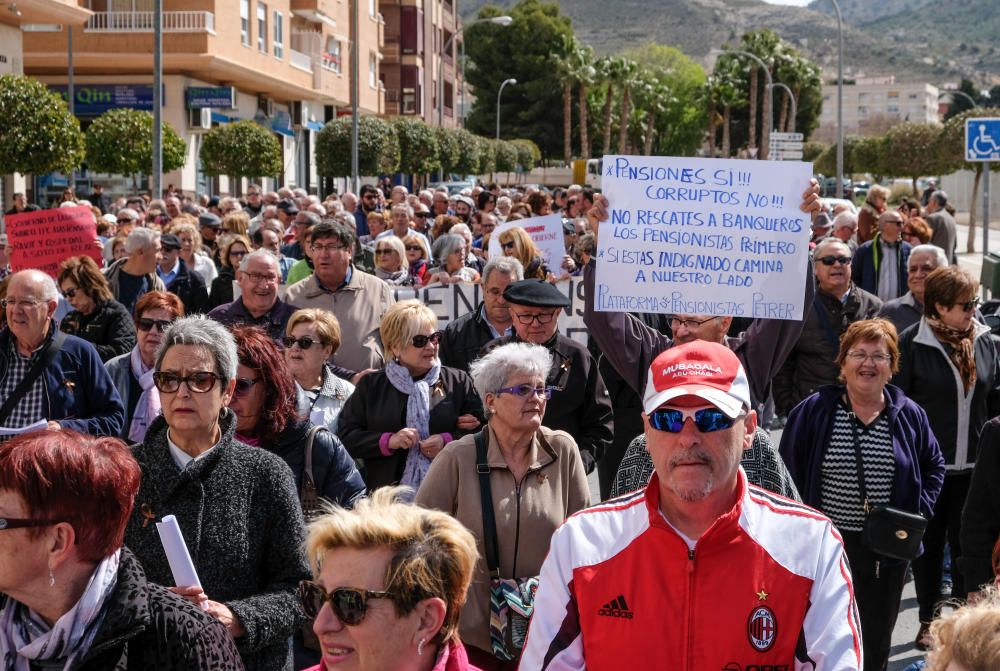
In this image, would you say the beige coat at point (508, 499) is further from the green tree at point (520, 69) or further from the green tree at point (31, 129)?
the green tree at point (520, 69)

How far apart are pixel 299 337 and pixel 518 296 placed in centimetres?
112

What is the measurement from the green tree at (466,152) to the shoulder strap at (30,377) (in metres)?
48.5

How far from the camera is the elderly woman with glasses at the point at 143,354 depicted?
268 inches

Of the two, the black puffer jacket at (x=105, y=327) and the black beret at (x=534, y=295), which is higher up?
the black beret at (x=534, y=295)

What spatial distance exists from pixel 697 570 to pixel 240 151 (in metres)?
32.1

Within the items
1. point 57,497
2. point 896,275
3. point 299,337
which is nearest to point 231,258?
point 299,337

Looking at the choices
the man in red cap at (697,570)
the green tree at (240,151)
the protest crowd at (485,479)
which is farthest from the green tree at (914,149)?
the man in red cap at (697,570)

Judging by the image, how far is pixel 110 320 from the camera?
26.4ft

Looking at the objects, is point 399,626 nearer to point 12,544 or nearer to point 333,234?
point 12,544

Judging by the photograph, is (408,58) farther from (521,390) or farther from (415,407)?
(521,390)

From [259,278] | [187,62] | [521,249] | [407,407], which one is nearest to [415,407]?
[407,407]

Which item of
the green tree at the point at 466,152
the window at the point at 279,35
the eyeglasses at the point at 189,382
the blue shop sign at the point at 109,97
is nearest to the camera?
the eyeglasses at the point at 189,382

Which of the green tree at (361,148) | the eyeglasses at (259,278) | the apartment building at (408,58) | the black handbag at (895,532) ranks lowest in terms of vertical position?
the black handbag at (895,532)

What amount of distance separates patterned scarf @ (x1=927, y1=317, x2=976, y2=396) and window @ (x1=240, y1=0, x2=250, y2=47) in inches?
1495
